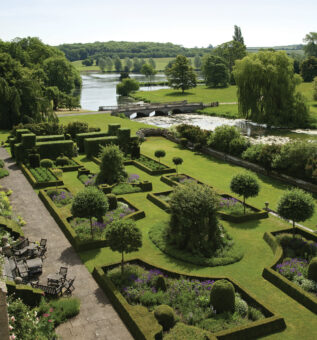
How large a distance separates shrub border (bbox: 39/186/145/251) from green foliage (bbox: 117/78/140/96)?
314 feet

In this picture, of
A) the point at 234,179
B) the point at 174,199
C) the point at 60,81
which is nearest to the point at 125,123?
the point at 60,81

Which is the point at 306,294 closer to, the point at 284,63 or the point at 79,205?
the point at 79,205

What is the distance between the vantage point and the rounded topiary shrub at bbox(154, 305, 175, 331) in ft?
47.5

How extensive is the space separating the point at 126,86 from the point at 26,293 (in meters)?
111

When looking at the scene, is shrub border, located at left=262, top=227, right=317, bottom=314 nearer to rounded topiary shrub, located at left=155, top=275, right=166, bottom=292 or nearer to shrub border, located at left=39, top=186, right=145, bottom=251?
rounded topiary shrub, located at left=155, top=275, right=166, bottom=292

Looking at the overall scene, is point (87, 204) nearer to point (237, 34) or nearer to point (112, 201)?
point (112, 201)

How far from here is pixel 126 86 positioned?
122 m

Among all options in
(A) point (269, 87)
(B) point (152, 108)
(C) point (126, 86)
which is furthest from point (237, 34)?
(A) point (269, 87)

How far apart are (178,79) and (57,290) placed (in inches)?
4386

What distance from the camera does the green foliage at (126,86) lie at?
122m

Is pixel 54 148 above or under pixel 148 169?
above

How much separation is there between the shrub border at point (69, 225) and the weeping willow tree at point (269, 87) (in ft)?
134

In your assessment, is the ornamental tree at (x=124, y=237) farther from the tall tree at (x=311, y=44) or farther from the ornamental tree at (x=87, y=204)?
the tall tree at (x=311, y=44)

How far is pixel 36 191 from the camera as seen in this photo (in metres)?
31.6
